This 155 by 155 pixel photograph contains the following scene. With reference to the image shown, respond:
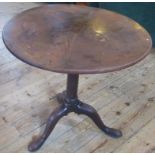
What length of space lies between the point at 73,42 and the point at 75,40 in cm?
2

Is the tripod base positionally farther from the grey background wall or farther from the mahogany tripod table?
the grey background wall

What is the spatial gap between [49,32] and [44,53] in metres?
0.16

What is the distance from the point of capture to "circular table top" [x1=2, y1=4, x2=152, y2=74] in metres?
0.92

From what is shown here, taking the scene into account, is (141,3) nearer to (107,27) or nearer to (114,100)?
(114,100)

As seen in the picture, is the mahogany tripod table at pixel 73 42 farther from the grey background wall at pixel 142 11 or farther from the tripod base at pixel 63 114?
the grey background wall at pixel 142 11


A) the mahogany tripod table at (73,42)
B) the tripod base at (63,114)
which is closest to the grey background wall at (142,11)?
the mahogany tripod table at (73,42)

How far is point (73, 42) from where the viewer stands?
1.04 meters

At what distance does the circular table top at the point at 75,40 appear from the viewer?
0.92 m

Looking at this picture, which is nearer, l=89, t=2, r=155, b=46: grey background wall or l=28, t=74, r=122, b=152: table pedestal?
l=28, t=74, r=122, b=152: table pedestal

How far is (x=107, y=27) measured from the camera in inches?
45.8

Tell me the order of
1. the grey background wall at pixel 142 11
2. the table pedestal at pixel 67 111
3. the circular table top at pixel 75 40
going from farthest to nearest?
the grey background wall at pixel 142 11
the table pedestal at pixel 67 111
the circular table top at pixel 75 40

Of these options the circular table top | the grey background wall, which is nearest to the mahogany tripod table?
the circular table top

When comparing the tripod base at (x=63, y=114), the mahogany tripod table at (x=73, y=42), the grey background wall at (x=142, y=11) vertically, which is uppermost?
the mahogany tripod table at (x=73, y=42)

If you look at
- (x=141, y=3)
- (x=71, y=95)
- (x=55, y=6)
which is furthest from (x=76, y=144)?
(x=141, y=3)
